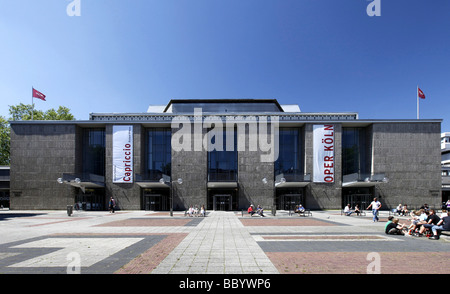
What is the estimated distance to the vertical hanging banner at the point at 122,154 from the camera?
35.2 m

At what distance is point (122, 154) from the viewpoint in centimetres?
3556

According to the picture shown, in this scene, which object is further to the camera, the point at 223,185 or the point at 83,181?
the point at 223,185

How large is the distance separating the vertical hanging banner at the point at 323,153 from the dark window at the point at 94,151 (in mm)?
31875

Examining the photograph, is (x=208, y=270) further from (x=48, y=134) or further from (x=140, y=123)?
(x=48, y=134)

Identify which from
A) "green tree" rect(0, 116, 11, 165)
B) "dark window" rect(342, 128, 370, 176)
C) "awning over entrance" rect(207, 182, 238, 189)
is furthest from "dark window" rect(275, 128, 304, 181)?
"green tree" rect(0, 116, 11, 165)

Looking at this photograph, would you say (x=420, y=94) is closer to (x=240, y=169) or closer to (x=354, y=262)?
(x=240, y=169)

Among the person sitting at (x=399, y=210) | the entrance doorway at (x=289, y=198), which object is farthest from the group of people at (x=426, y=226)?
the entrance doorway at (x=289, y=198)

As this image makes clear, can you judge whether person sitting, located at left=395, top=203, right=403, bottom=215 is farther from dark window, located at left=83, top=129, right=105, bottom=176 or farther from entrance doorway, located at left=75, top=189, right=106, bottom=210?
dark window, located at left=83, top=129, right=105, bottom=176

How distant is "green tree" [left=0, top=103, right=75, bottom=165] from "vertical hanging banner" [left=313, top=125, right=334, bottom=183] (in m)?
51.1

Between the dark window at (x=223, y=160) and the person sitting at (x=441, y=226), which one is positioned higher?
the dark window at (x=223, y=160)

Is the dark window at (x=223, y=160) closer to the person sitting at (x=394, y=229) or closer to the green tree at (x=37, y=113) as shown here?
the person sitting at (x=394, y=229)

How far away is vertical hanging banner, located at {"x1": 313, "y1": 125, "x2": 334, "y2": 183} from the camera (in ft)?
116

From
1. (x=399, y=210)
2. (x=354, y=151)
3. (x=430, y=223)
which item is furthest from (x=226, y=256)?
(x=354, y=151)

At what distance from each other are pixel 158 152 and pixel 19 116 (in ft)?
123
